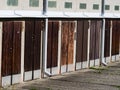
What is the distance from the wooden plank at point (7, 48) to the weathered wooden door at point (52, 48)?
2944 millimetres

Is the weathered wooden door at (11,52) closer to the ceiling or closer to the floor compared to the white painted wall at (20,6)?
closer to the floor

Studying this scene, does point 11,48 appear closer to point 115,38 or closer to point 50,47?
point 50,47

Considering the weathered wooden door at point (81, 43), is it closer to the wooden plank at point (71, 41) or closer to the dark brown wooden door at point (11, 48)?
the wooden plank at point (71, 41)

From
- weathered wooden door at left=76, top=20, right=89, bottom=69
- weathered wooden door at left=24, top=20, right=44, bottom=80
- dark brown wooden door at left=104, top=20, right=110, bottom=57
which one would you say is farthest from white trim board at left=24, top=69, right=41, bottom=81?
dark brown wooden door at left=104, top=20, right=110, bottom=57

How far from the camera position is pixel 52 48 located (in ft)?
65.7

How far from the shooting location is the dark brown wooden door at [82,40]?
73.2 feet

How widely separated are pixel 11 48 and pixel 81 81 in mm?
3726

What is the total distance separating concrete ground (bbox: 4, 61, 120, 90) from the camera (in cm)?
1717

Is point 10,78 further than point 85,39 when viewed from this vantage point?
No

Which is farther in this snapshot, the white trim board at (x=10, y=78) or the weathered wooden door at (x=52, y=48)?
the weathered wooden door at (x=52, y=48)

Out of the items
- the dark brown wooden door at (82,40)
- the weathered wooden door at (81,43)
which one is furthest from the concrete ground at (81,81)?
the dark brown wooden door at (82,40)

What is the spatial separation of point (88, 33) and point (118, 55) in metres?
4.75

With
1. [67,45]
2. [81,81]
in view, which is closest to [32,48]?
[81,81]

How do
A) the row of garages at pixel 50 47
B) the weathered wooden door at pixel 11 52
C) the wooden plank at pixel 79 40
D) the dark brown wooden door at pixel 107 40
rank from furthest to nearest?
the dark brown wooden door at pixel 107 40, the wooden plank at pixel 79 40, the row of garages at pixel 50 47, the weathered wooden door at pixel 11 52
